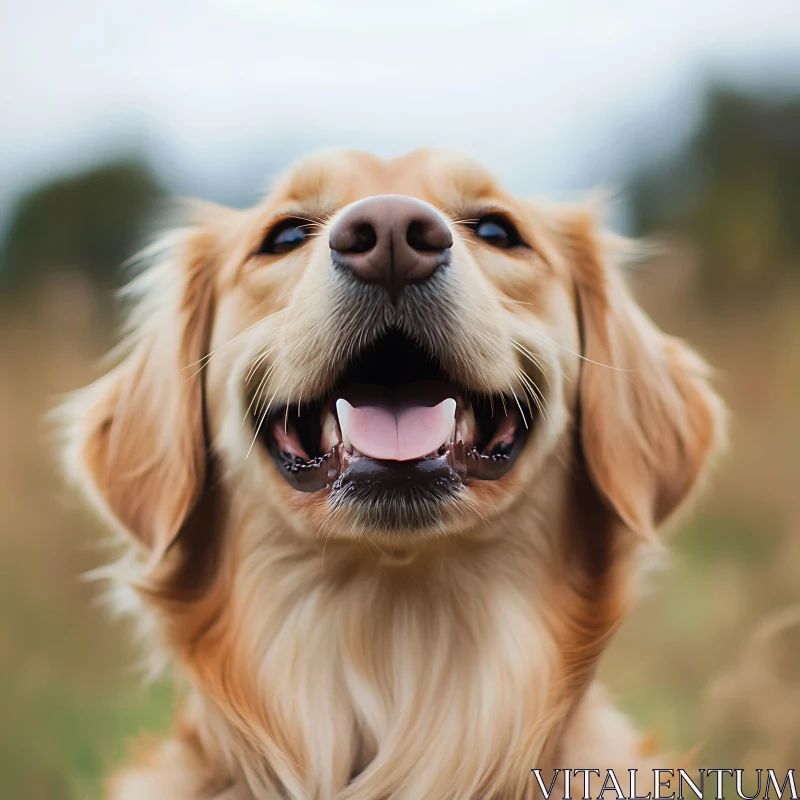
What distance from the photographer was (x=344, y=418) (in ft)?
4.79

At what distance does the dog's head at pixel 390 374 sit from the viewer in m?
1.42

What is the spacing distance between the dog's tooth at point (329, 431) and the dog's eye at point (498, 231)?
1.64 feet

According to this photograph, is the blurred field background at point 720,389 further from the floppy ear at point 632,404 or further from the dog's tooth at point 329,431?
the dog's tooth at point 329,431

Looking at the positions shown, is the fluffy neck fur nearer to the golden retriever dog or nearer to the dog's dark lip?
the golden retriever dog

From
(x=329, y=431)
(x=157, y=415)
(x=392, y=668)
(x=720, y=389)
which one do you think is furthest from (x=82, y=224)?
(x=720, y=389)

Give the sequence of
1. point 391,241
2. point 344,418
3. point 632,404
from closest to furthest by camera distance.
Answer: point 391,241 → point 344,418 → point 632,404

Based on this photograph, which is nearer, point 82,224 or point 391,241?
point 391,241

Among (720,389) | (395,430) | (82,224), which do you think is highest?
(82,224)

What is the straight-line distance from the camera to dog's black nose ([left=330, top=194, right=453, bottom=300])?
1.32 meters

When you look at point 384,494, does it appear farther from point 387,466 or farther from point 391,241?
point 391,241

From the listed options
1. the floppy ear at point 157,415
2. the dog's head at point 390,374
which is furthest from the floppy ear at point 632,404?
the floppy ear at point 157,415

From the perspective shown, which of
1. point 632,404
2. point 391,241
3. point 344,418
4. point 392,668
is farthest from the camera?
point 632,404

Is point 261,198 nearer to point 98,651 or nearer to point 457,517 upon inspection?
point 457,517

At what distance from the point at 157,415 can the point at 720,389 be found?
4.45 feet
